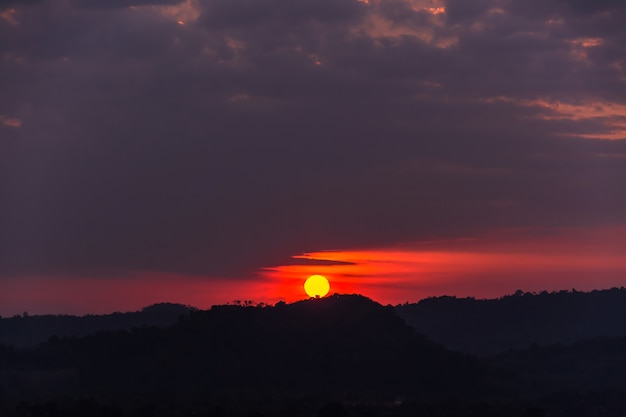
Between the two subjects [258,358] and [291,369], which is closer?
[291,369]

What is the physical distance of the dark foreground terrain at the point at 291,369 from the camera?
4904 inches

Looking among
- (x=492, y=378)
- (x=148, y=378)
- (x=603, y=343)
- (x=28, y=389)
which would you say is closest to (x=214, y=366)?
(x=148, y=378)

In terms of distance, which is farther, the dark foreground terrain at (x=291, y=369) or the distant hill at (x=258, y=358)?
the distant hill at (x=258, y=358)

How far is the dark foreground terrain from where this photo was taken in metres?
125

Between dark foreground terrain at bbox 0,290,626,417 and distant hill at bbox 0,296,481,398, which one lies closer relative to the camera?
dark foreground terrain at bbox 0,290,626,417

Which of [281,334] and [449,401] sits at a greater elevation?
[281,334]

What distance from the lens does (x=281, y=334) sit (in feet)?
501

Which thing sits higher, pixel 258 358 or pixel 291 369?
pixel 258 358

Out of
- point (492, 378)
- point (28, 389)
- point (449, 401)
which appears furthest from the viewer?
point (492, 378)

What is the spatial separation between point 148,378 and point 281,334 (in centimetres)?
2043

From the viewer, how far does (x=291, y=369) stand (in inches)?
5650

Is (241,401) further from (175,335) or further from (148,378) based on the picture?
(175,335)

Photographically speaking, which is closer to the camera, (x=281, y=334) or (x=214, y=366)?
(x=214, y=366)

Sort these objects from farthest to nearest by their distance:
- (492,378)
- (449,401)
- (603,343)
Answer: (603,343) → (492,378) → (449,401)
